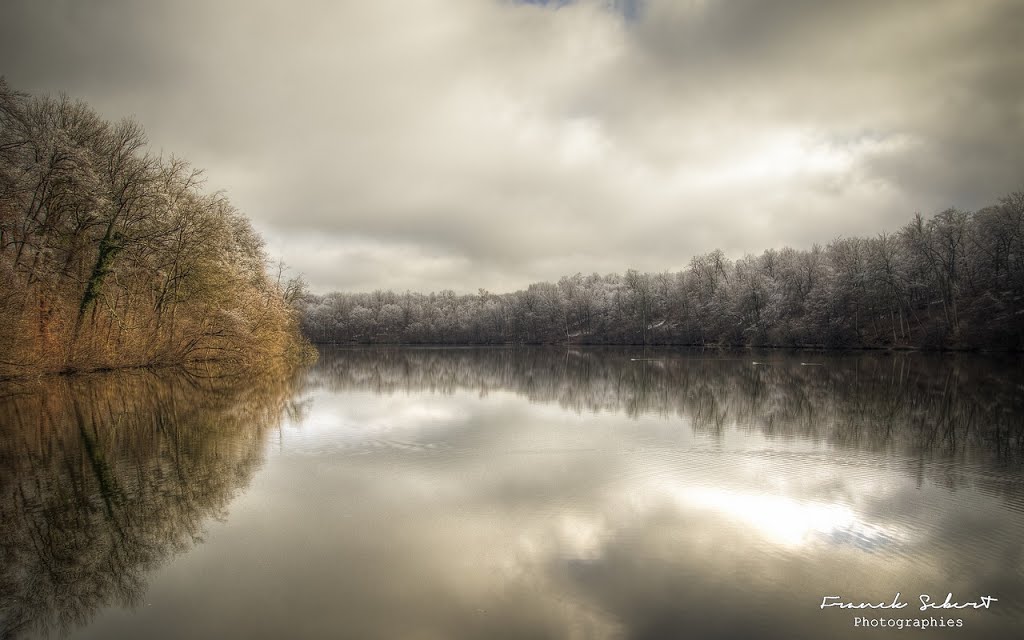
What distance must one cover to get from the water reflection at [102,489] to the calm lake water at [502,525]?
44 mm

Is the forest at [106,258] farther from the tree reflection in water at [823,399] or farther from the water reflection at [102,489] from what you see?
the tree reflection in water at [823,399]

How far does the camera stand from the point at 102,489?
779 centimetres

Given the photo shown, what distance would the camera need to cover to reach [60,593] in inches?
192

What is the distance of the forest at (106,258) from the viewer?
1867 centimetres

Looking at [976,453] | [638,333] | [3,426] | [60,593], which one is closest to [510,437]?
[60,593]

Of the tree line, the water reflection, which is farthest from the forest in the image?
the tree line

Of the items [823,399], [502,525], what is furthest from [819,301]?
[502,525]

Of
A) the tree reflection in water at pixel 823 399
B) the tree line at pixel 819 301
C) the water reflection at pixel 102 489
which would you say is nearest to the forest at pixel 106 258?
the water reflection at pixel 102 489

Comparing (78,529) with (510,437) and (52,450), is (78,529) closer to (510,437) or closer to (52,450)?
(52,450)

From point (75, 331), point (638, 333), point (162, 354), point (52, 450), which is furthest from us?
point (638, 333)

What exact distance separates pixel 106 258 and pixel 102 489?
21.7m

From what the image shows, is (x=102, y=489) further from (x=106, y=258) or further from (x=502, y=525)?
(x=106, y=258)

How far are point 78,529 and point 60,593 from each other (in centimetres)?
175

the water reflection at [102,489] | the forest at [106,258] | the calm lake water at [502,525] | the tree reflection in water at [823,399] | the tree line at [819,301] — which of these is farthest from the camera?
the tree line at [819,301]
